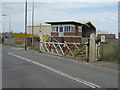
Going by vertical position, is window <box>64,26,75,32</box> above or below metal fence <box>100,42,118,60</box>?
above

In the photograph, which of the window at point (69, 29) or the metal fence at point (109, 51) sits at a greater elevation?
the window at point (69, 29)

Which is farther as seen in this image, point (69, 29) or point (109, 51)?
point (69, 29)

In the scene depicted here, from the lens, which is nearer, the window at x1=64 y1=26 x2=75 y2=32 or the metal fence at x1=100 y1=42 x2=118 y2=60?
the metal fence at x1=100 y1=42 x2=118 y2=60

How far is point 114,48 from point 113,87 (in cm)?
746

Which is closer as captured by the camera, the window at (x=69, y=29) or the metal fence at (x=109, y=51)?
the metal fence at (x=109, y=51)

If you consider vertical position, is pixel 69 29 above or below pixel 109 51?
above

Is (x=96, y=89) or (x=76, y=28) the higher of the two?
(x=76, y=28)

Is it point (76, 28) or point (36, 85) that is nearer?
point (36, 85)

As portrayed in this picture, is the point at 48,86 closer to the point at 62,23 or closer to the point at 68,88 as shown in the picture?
the point at 68,88

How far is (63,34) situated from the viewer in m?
38.8

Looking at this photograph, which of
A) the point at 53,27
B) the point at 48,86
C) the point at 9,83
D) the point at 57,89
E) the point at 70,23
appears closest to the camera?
the point at 57,89

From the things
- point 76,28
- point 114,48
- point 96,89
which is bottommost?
point 96,89

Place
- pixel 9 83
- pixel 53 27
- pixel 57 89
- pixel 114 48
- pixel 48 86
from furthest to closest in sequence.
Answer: pixel 53 27
pixel 114 48
pixel 9 83
pixel 48 86
pixel 57 89

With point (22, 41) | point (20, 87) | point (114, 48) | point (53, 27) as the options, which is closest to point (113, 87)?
point (20, 87)
